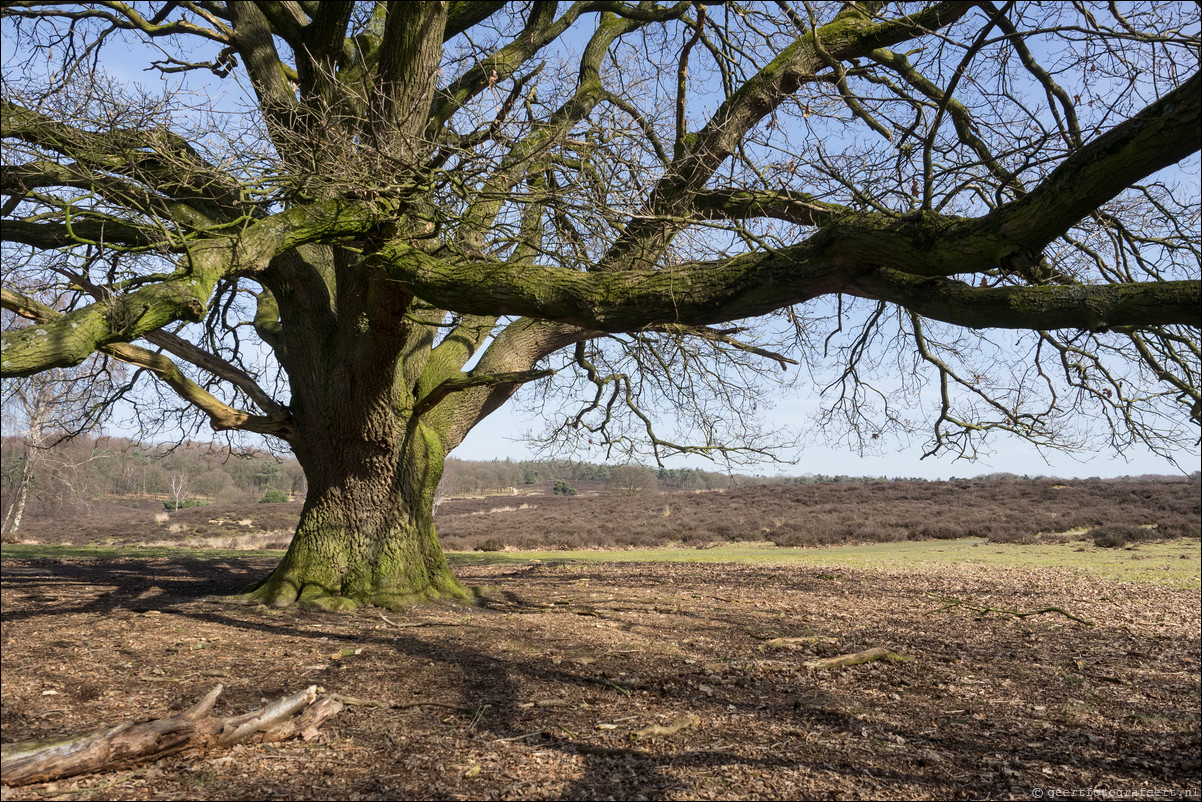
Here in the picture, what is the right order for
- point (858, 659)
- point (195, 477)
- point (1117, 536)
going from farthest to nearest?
point (195, 477), point (1117, 536), point (858, 659)

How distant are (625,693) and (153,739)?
2515 millimetres

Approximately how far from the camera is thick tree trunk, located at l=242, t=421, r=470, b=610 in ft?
25.0

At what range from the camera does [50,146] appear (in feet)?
19.0

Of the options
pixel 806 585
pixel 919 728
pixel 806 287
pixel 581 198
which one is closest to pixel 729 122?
pixel 581 198

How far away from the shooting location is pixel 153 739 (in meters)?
3.06

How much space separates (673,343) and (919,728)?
227 inches

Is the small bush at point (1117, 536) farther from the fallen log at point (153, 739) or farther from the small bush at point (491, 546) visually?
the fallen log at point (153, 739)

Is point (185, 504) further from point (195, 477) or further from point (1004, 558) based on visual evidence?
point (1004, 558)

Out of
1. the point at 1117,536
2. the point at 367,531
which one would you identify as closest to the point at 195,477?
the point at 367,531

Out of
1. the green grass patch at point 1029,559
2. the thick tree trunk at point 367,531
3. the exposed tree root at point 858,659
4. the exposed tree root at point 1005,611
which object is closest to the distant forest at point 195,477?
the green grass patch at point 1029,559

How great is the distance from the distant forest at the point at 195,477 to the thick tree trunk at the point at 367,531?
3.32 metres

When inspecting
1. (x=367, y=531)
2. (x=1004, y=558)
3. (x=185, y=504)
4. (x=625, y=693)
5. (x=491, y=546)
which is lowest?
(x=185, y=504)

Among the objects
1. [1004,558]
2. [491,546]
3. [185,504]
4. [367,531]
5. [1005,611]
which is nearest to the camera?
[367,531]

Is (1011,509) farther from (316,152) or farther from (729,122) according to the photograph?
(316,152)
